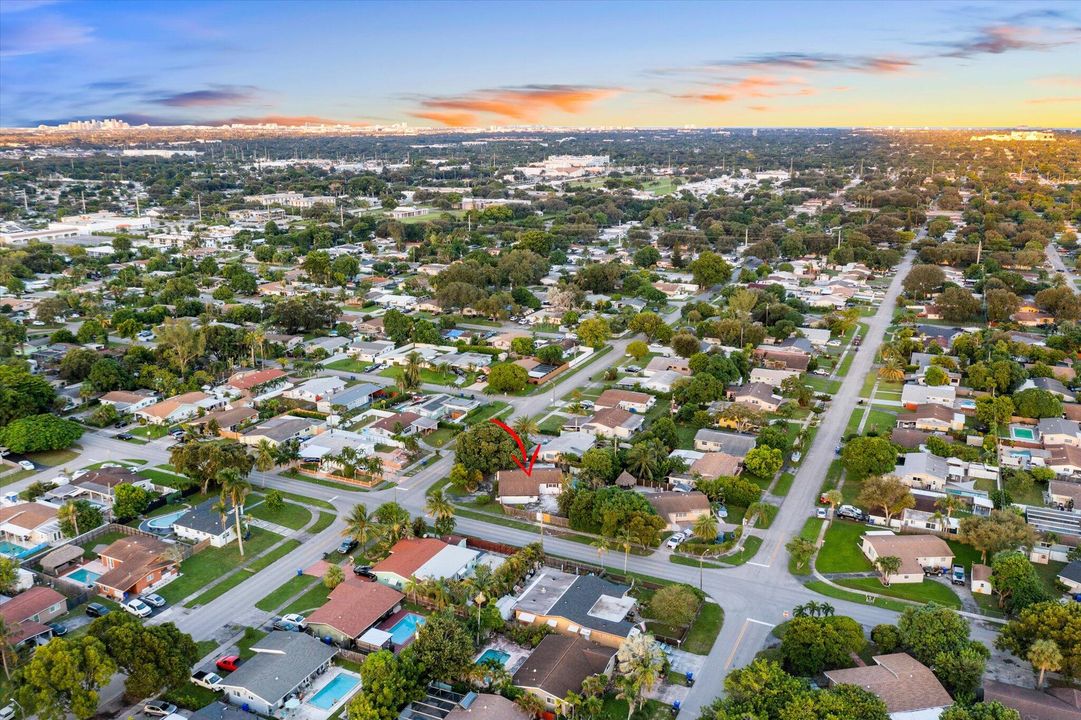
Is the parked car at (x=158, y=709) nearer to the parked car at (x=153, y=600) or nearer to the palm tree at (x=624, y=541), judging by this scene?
the parked car at (x=153, y=600)

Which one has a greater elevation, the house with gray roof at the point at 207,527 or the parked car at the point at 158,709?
the house with gray roof at the point at 207,527

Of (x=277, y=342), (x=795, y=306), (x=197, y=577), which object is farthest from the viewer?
(x=795, y=306)

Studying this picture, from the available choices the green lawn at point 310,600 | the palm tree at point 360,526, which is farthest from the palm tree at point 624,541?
the green lawn at point 310,600

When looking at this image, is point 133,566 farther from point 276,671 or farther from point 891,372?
point 891,372

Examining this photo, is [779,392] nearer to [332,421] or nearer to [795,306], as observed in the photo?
[795,306]

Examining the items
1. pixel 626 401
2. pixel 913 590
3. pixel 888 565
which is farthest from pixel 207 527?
pixel 913 590

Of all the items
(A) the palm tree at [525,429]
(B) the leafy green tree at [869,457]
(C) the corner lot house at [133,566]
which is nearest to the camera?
(C) the corner lot house at [133,566]

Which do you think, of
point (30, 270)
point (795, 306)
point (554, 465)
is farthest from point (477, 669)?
point (30, 270)
